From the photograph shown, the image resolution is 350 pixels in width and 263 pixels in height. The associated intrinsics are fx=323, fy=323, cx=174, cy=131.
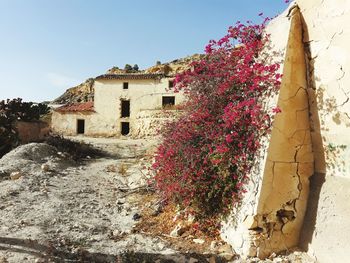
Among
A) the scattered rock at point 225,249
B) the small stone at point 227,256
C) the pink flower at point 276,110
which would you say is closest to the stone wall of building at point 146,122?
the scattered rock at point 225,249

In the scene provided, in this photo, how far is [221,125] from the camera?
435 centimetres

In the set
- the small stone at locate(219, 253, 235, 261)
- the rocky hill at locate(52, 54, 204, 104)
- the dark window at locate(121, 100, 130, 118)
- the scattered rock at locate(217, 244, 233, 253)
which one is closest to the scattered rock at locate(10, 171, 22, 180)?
the scattered rock at locate(217, 244, 233, 253)

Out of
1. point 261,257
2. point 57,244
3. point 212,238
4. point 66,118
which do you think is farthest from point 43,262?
point 66,118

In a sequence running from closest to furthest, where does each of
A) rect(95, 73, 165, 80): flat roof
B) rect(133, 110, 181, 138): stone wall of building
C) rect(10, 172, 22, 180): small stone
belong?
rect(10, 172, 22, 180): small stone < rect(133, 110, 181, 138): stone wall of building < rect(95, 73, 165, 80): flat roof

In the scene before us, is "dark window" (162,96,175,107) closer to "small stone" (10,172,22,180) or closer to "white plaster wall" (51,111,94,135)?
"white plaster wall" (51,111,94,135)

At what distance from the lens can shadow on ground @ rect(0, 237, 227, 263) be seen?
3.68m

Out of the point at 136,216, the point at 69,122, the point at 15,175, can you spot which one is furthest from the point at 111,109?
the point at 136,216

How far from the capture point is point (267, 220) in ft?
12.0

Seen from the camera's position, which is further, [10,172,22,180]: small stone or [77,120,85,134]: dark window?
[77,120,85,134]: dark window

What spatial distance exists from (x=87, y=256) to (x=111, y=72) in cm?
3172

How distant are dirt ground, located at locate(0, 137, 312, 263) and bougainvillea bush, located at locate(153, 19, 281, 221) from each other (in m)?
0.60

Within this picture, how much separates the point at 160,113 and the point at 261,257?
19986mm

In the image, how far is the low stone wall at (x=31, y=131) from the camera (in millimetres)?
12477

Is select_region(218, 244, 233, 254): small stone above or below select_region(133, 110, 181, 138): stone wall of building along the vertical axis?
below
